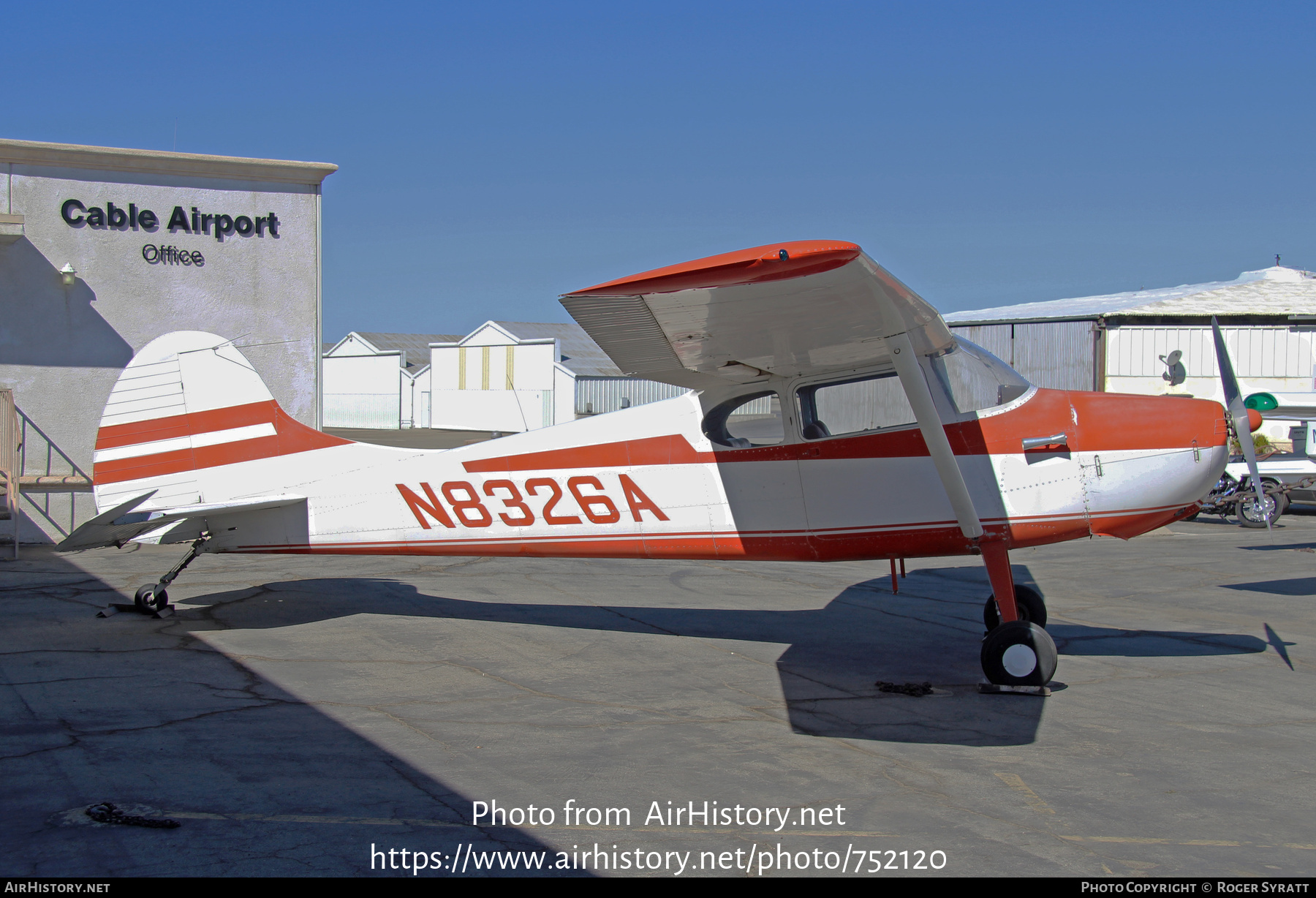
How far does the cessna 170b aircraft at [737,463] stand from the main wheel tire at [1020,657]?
0.01 metres

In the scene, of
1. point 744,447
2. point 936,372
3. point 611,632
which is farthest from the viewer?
point 611,632

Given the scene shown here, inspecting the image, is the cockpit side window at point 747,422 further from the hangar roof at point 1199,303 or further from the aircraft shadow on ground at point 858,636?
the hangar roof at point 1199,303

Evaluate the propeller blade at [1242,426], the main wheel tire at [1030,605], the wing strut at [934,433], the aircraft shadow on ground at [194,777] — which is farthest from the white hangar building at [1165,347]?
the aircraft shadow on ground at [194,777]

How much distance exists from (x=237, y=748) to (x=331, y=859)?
5.34ft

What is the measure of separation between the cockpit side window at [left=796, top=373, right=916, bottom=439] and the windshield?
12.6 inches

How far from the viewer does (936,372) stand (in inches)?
271

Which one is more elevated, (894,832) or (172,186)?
(172,186)

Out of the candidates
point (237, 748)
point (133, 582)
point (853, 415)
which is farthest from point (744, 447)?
point (133, 582)

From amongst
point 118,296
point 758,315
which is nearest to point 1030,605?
point 758,315

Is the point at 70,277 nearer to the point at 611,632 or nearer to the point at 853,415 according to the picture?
the point at 611,632

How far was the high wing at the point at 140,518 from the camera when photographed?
23.6 ft

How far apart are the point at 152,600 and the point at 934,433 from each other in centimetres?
652

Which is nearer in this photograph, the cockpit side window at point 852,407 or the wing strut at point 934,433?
the wing strut at point 934,433

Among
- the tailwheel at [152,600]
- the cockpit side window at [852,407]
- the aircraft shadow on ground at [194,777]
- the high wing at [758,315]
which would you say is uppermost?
the high wing at [758,315]
